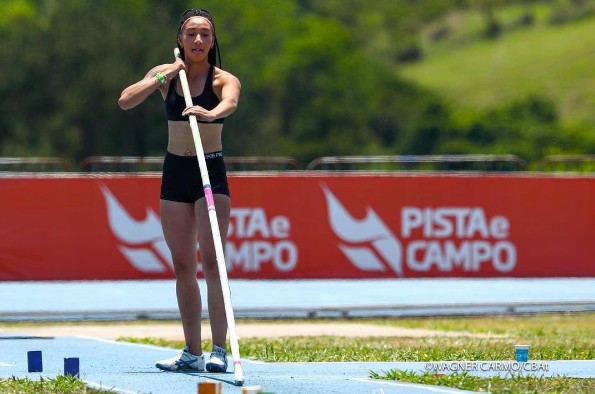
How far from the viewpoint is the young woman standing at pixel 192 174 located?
812 cm

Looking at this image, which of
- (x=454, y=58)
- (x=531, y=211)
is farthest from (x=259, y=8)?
(x=531, y=211)

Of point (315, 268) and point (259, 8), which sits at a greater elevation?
point (259, 8)

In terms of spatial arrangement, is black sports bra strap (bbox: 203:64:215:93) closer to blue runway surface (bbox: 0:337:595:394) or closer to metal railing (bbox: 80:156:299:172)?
blue runway surface (bbox: 0:337:595:394)

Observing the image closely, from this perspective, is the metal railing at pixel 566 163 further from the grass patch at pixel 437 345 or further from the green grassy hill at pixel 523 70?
the green grassy hill at pixel 523 70

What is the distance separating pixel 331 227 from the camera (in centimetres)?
1814

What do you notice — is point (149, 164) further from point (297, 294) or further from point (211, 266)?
point (211, 266)

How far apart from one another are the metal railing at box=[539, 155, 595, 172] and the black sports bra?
11.5 metres

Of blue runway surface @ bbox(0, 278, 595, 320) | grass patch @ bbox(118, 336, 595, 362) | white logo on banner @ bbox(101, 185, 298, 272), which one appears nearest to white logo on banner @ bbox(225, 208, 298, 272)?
white logo on banner @ bbox(101, 185, 298, 272)

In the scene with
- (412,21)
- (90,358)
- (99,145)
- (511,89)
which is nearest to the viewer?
(90,358)

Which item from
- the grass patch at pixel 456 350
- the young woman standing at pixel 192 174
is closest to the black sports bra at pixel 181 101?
the young woman standing at pixel 192 174

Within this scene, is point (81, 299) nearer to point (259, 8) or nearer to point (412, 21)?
point (259, 8)

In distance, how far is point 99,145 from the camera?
73.7 meters

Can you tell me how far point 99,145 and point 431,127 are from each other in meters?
29.9

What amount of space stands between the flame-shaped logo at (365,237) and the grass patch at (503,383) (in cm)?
1046
